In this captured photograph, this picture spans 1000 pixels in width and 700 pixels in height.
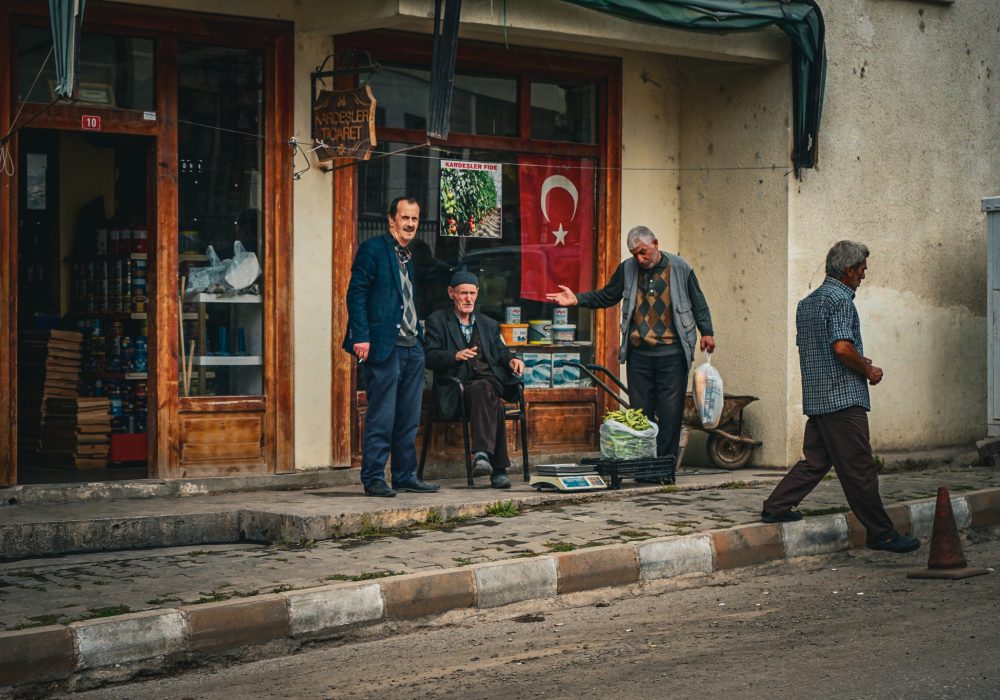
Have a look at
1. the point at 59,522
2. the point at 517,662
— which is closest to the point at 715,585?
the point at 517,662

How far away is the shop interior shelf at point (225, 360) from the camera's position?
9.77 metres

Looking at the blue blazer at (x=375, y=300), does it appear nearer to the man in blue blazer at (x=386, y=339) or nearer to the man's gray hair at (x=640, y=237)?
the man in blue blazer at (x=386, y=339)

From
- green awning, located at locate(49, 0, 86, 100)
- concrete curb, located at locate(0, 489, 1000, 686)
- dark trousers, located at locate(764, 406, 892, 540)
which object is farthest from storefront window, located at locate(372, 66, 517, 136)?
concrete curb, located at locate(0, 489, 1000, 686)

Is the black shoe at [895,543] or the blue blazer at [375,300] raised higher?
the blue blazer at [375,300]

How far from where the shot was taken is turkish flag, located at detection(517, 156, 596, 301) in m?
11.3

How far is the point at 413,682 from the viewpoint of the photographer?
552 cm

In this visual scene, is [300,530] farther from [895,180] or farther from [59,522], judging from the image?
[895,180]

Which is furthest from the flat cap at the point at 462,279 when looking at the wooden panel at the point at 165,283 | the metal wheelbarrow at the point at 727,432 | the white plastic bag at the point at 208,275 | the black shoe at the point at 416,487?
the wooden panel at the point at 165,283

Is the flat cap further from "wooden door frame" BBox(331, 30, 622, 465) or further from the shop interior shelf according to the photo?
the shop interior shelf

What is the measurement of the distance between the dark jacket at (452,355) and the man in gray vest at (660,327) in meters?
0.61

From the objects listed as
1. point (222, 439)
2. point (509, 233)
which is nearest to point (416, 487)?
point (222, 439)

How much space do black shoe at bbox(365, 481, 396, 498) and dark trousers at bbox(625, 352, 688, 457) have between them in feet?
7.01

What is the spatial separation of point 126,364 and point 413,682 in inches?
245

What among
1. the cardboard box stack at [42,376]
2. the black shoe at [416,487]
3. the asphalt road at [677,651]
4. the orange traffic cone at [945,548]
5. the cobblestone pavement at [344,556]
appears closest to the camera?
the asphalt road at [677,651]
